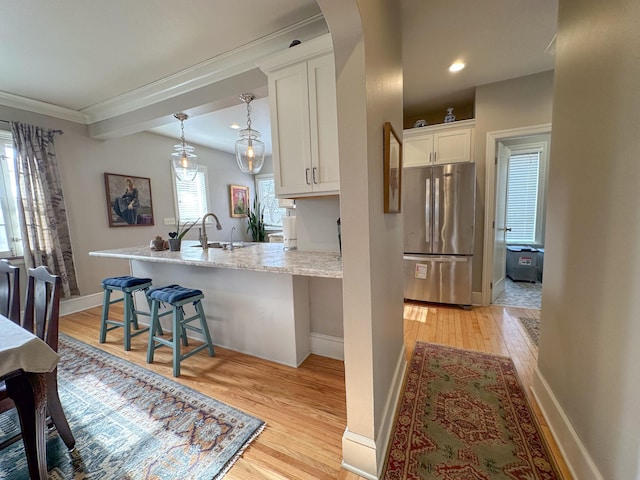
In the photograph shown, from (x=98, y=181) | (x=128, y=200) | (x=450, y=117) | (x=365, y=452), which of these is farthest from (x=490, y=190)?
(x=98, y=181)

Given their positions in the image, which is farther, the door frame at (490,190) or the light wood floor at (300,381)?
the door frame at (490,190)

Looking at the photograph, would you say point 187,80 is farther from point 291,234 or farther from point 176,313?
point 176,313

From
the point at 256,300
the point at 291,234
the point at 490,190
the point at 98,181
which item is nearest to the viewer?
the point at 256,300

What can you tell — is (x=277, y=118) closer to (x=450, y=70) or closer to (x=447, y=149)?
(x=450, y=70)

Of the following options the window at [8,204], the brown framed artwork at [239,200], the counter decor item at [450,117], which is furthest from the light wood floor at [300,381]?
the brown framed artwork at [239,200]

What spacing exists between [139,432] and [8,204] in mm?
3300

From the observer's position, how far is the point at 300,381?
1.86m

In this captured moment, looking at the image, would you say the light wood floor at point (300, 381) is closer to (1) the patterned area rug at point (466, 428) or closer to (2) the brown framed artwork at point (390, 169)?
(1) the patterned area rug at point (466, 428)

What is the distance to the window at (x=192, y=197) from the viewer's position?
4.61 metres

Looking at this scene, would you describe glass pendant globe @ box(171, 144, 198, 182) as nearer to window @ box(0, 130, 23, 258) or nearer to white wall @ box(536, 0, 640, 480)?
window @ box(0, 130, 23, 258)

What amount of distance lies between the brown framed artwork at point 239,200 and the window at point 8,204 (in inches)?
124

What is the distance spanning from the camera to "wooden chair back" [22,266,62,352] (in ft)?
4.06

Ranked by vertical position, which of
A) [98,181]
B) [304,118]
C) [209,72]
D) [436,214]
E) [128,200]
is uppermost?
[209,72]

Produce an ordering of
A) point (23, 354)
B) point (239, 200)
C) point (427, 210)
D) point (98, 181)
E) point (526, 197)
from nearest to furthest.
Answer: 1. point (23, 354)
2. point (427, 210)
3. point (98, 181)
4. point (526, 197)
5. point (239, 200)
